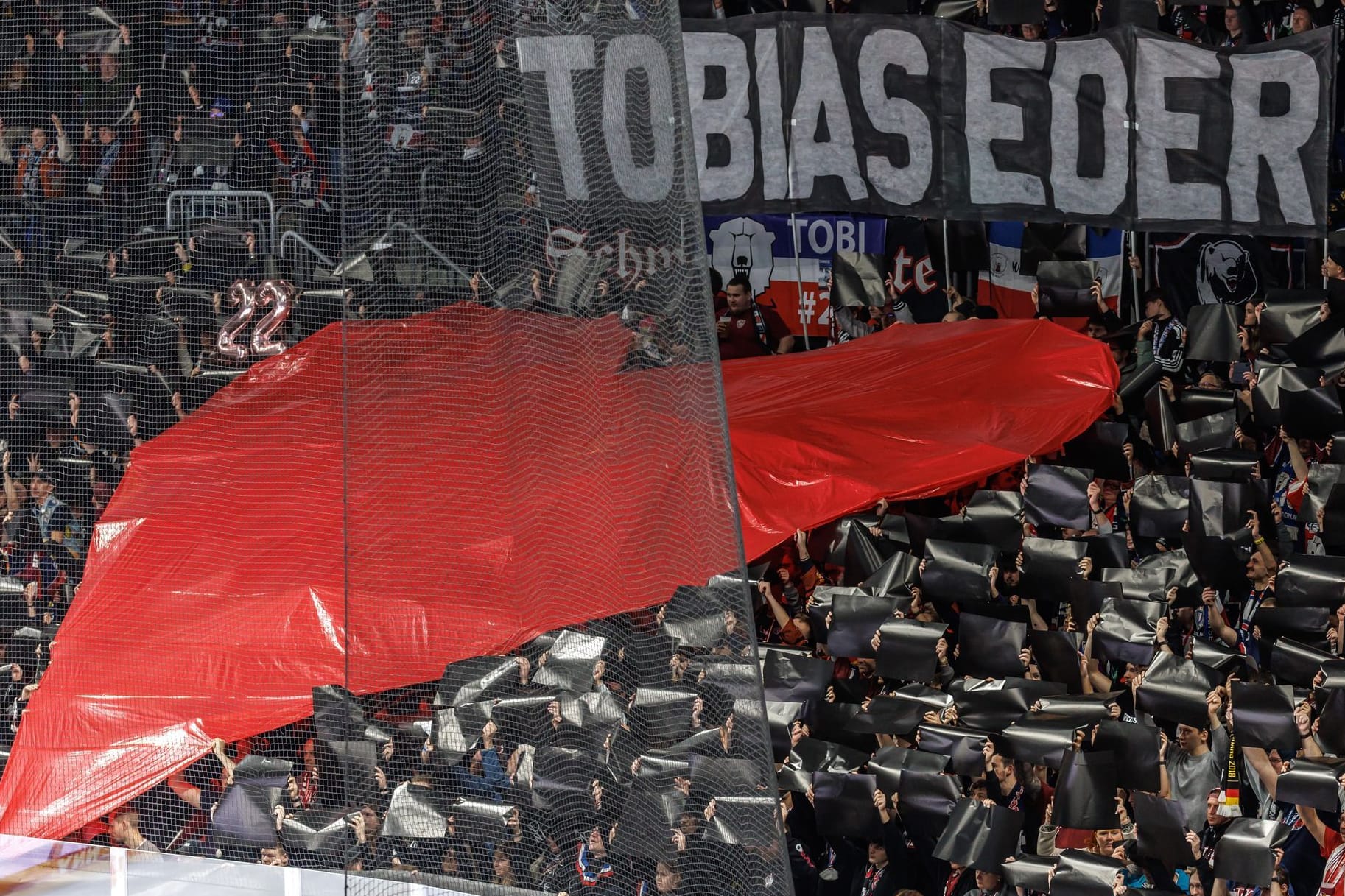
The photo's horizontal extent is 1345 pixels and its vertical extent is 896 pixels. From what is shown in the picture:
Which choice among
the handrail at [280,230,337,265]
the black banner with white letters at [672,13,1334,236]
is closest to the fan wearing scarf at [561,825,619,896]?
the handrail at [280,230,337,265]

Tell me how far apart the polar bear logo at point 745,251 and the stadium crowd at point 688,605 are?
2737 millimetres

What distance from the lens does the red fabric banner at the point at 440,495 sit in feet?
15.8

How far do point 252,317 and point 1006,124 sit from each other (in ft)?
11.9

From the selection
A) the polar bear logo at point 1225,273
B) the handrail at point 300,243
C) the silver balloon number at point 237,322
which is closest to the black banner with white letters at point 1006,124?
the polar bear logo at point 1225,273

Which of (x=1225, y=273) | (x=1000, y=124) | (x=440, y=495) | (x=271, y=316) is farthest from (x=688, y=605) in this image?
(x=1225, y=273)

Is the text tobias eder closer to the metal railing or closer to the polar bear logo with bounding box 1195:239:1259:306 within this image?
the polar bear logo with bounding box 1195:239:1259:306

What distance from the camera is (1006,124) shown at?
25.3 feet

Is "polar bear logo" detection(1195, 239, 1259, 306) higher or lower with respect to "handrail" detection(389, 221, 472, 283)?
lower

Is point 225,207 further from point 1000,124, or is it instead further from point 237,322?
point 1000,124

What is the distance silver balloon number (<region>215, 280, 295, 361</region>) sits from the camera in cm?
698

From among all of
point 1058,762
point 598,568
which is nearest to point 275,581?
point 598,568

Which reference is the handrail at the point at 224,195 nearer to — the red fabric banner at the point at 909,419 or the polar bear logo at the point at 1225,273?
the red fabric banner at the point at 909,419

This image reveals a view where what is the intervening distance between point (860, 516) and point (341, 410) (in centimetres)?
224

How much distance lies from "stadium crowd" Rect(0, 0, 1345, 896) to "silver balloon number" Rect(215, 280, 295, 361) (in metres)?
0.05
